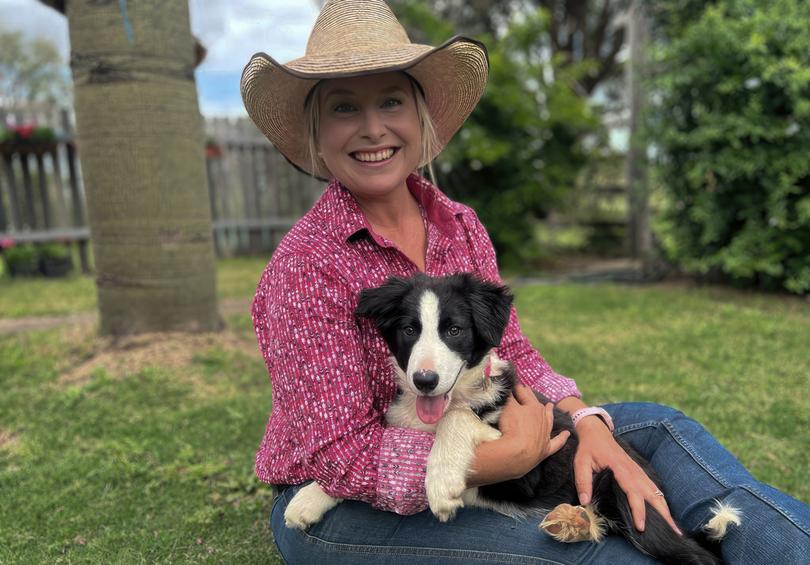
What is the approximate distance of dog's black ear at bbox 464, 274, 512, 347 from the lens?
2.10 metres

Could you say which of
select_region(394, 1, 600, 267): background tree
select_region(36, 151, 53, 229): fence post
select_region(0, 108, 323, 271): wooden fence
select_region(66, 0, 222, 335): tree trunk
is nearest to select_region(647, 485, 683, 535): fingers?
select_region(66, 0, 222, 335): tree trunk

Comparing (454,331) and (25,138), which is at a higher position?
(25,138)

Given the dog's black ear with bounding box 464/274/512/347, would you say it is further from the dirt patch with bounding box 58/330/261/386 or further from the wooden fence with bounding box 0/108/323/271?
the wooden fence with bounding box 0/108/323/271

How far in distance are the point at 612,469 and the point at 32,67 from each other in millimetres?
26976

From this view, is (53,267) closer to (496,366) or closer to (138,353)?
(138,353)

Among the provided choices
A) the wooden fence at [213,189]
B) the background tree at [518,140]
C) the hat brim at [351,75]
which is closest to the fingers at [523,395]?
the hat brim at [351,75]

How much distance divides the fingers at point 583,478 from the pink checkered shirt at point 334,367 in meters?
0.54

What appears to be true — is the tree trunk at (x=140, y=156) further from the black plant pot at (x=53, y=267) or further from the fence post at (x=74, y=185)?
the fence post at (x=74, y=185)

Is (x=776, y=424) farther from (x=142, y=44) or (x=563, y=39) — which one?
(x=563, y=39)

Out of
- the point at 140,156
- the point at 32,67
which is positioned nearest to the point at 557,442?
the point at 140,156

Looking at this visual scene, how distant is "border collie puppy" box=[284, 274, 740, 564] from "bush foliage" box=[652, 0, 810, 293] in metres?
5.64

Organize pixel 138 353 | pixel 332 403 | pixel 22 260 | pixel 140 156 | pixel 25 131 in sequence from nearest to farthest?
1. pixel 332 403
2. pixel 140 156
3. pixel 138 353
4. pixel 25 131
5. pixel 22 260

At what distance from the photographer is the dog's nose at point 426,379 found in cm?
186

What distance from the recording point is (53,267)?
32.6 ft
